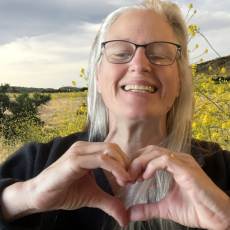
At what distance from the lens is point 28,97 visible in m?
1.31

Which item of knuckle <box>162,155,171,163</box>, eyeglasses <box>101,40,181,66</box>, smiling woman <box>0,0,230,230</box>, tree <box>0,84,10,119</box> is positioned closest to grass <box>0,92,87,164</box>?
tree <box>0,84,10,119</box>

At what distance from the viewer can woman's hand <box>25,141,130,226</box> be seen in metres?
0.46

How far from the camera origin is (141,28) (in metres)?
0.66

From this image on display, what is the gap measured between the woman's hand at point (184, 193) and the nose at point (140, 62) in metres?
0.26

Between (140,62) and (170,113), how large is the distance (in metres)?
0.33

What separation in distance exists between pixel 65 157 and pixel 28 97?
3.12 feet

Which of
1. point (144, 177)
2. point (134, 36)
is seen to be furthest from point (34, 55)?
point (144, 177)

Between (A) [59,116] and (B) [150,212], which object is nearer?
(B) [150,212]

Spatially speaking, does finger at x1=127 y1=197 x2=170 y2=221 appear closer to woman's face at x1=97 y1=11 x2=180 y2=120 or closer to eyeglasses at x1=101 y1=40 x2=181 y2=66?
woman's face at x1=97 y1=11 x2=180 y2=120

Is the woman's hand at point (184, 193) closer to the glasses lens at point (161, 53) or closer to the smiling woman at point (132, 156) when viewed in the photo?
the smiling woman at point (132, 156)

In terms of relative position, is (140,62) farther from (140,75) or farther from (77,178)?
(77,178)

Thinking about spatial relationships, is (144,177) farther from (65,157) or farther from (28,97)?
(28,97)

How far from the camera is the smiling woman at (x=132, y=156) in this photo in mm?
485

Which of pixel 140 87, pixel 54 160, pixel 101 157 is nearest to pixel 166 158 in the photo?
pixel 101 157
